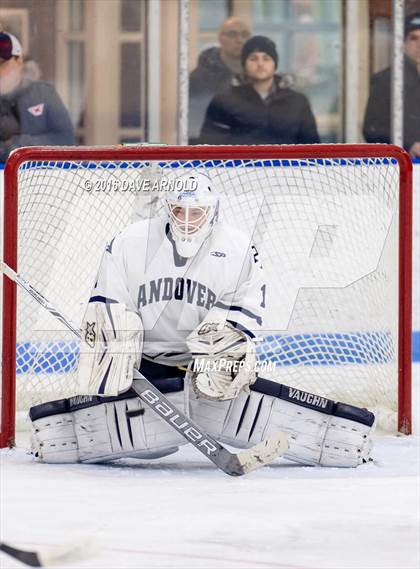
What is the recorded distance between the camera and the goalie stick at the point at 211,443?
369 cm

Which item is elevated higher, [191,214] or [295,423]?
[191,214]

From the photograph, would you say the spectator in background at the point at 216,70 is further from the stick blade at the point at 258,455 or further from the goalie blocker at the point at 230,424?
the stick blade at the point at 258,455

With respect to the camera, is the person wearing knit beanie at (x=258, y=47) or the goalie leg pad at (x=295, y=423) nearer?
the goalie leg pad at (x=295, y=423)

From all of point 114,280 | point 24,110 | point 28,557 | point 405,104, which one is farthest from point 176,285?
point 405,104

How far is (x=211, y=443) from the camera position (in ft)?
12.1

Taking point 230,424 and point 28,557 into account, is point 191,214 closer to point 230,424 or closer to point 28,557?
point 230,424

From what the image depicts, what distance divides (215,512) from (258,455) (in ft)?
1.52

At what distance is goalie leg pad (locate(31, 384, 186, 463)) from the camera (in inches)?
148

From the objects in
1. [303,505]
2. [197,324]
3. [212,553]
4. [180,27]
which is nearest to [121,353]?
[197,324]

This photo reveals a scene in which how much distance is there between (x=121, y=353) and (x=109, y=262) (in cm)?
23

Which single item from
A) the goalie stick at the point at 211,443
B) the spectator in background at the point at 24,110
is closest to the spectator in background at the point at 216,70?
the spectator in background at the point at 24,110

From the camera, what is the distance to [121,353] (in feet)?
12.2

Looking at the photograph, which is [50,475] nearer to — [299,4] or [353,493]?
[353,493]

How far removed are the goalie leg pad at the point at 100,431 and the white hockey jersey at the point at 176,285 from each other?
16 centimetres
